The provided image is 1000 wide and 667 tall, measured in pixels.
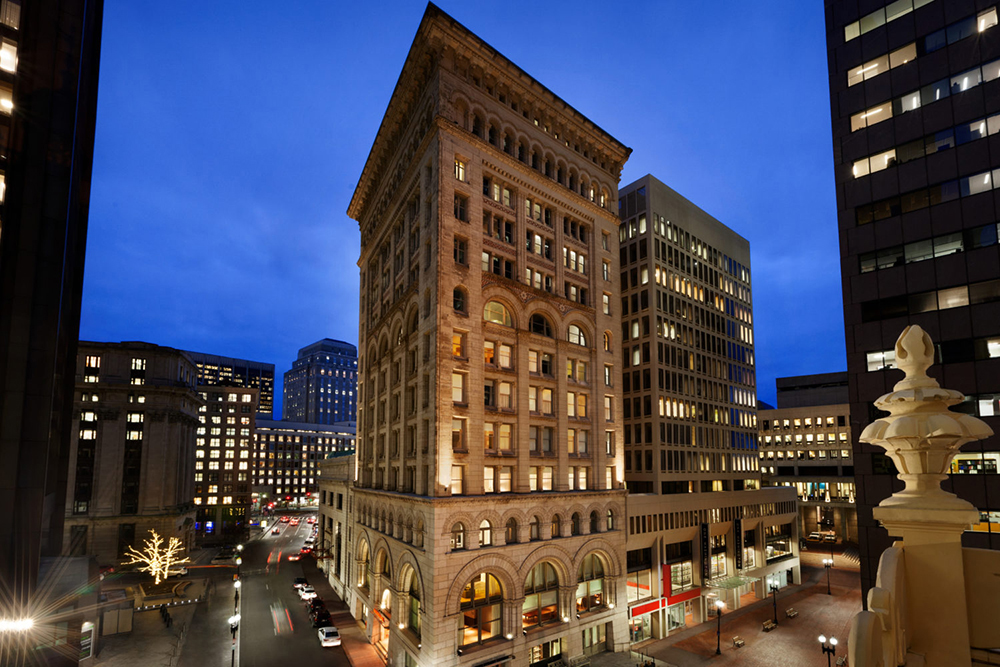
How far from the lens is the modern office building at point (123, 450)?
8331 cm

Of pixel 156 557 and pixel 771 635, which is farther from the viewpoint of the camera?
pixel 156 557

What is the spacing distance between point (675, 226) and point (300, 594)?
64.3m

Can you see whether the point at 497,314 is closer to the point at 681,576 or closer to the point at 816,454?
the point at 681,576

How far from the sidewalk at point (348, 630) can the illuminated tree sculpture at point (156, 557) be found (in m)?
17.6

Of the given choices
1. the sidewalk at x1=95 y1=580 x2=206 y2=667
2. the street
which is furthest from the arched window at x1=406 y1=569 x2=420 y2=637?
the sidewalk at x1=95 y1=580 x2=206 y2=667

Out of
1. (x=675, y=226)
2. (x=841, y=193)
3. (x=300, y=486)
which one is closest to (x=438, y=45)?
(x=841, y=193)

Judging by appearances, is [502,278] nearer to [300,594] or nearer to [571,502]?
[571,502]

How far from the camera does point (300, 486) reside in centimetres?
18362

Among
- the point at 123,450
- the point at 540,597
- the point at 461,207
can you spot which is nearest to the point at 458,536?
the point at 540,597

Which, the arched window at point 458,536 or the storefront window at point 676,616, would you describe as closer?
the arched window at point 458,536

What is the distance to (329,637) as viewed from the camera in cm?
4825

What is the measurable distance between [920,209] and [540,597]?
37.8 m

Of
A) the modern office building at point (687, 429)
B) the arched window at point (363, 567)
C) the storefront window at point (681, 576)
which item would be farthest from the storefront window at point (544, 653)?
Answer: the arched window at point (363, 567)

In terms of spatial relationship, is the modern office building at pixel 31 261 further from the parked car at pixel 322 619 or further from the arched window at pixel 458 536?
the parked car at pixel 322 619
